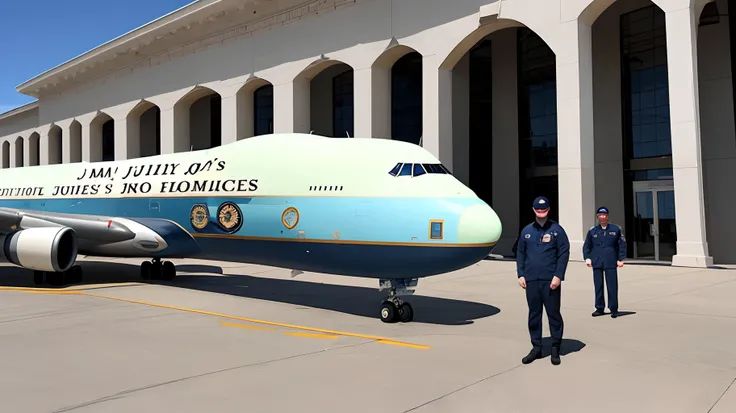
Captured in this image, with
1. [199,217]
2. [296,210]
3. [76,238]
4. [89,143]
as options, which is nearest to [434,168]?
[296,210]

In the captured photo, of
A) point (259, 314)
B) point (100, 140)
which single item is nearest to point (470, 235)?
point (259, 314)

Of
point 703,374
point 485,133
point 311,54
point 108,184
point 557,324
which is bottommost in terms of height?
point 703,374

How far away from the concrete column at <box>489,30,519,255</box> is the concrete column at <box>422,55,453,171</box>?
6.75 m

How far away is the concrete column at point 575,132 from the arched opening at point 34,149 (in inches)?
2032

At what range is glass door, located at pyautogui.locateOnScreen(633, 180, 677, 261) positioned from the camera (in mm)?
26562

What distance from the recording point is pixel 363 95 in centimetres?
2852

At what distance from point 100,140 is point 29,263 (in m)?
34.8

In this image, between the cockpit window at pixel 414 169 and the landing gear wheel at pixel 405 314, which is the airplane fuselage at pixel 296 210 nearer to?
the cockpit window at pixel 414 169

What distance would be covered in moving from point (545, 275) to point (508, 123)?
25.7m

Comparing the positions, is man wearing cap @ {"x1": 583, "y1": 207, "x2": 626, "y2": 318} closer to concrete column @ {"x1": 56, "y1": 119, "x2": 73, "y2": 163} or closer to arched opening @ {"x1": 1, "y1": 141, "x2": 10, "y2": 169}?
concrete column @ {"x1": 56, "y1": 119, "x2": 73, "y2": 163}

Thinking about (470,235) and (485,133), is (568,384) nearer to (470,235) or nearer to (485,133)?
(470,235)

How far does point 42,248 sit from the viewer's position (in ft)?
47.2

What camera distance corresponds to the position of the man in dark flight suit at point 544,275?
7586mm

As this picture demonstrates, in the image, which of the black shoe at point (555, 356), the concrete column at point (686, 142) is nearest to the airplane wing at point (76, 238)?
the black shoe at point (555, 356)
